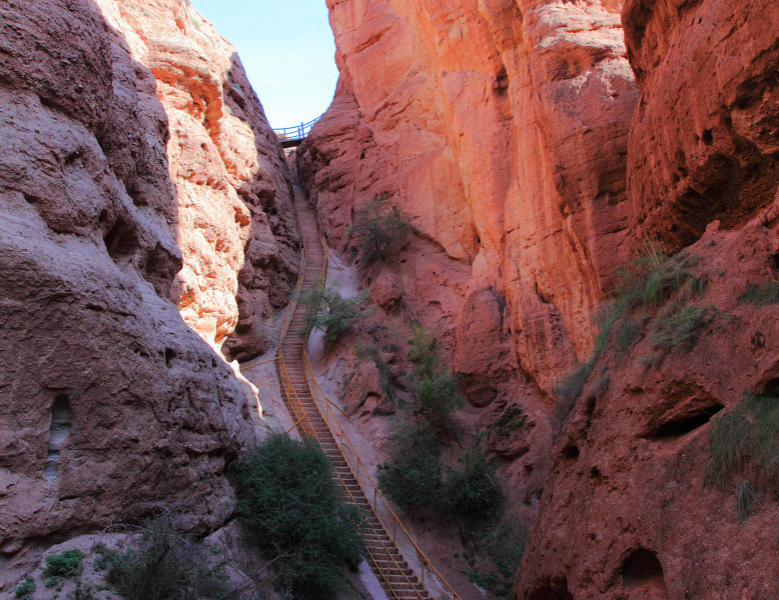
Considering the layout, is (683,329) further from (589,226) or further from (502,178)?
(502,178)

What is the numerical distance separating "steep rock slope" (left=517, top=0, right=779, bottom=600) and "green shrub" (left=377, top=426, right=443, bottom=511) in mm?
4579

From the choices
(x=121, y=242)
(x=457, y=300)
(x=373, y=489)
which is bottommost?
(x=373, y=489)

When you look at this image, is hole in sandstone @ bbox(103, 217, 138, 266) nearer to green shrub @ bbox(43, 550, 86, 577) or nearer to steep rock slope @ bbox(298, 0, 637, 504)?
green shrub @ bbox(43, 550, 86, 577)

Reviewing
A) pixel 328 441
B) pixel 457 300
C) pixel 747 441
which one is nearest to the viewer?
pixel 747 441

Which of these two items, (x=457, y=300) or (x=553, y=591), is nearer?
(x=553, y=591)

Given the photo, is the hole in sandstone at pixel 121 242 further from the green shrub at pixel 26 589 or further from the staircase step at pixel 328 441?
the staircase step at pixel 328 441

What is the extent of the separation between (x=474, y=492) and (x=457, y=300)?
6659 mm

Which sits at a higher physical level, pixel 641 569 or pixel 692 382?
pixel 692 382

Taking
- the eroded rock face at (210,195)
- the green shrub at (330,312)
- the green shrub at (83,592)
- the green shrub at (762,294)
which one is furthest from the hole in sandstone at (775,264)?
the green shrub at (330,312)

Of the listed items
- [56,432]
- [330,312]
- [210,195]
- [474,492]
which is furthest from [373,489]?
[210,195]

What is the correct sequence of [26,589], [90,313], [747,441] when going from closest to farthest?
[747,441]
[26,589]
[90,313]

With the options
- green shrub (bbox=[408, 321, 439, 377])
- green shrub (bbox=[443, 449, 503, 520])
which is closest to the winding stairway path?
green shrub (bbox=[443, 449, 503, 520])

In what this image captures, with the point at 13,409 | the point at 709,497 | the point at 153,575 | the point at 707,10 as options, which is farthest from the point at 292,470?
the point at 707,10

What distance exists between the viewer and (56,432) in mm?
8336
